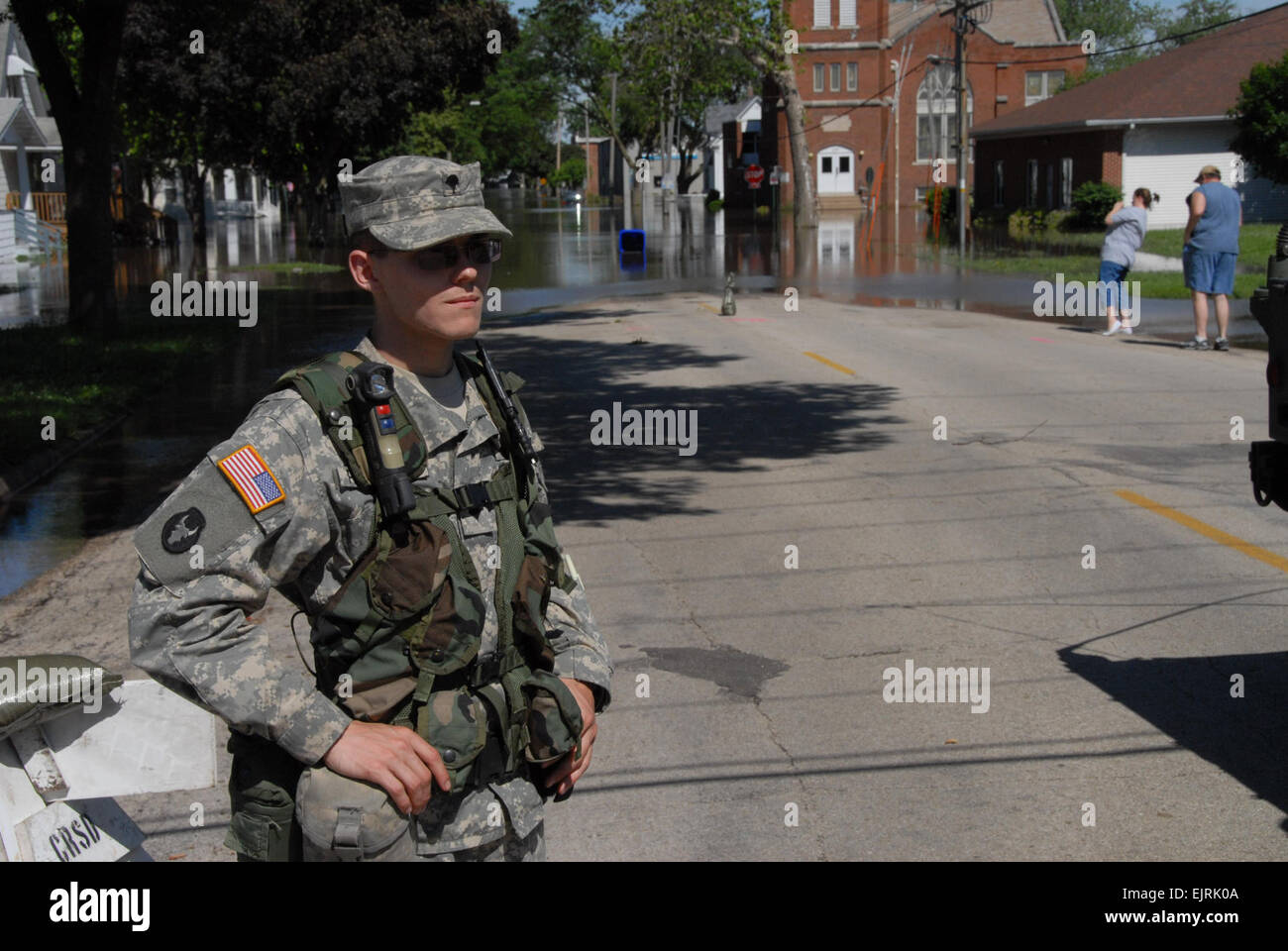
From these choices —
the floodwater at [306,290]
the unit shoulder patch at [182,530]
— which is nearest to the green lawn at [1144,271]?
the floodwater at [306,290]

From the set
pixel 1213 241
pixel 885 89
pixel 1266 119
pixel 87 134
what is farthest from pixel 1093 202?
pixel 87 134

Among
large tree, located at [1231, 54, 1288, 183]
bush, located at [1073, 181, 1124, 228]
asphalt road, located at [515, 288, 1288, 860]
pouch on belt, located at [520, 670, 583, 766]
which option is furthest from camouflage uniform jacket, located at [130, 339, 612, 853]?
bush, located at [1073, 181, 1124, 228]

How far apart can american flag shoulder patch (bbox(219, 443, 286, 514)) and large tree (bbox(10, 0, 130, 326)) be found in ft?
58.0

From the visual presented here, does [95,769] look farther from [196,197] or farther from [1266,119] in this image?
[196,197]

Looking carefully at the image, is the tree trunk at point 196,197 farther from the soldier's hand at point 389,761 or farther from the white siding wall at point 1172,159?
the soldier's hand at point 389,761

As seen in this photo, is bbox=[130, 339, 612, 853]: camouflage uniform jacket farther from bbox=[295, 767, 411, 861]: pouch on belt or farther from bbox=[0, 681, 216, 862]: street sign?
bbox=[0, 681, 216, 862]: street sign

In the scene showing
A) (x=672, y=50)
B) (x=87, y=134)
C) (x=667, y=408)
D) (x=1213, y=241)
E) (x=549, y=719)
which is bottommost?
(x=667, y=408)

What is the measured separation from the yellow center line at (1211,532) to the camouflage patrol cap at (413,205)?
619 cm

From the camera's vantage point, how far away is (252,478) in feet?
7.97

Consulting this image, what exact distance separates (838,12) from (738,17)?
27.2 metres

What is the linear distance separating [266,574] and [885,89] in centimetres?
7859

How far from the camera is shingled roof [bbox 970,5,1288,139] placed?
1829 inches
